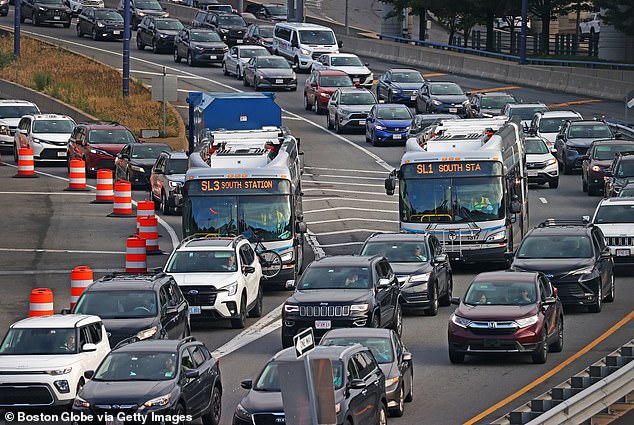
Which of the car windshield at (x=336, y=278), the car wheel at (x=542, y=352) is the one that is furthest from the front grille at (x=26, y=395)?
the car wheel at (x=542, y=352)

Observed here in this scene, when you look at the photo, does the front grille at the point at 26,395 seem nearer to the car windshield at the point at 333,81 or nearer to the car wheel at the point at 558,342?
the car wheel at the point at 558,342

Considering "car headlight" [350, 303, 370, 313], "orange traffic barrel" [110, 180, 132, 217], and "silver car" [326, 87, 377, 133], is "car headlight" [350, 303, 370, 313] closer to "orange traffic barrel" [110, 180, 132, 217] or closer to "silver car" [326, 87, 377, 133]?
"orange traffic barrel" [110, 180, 132, 217]

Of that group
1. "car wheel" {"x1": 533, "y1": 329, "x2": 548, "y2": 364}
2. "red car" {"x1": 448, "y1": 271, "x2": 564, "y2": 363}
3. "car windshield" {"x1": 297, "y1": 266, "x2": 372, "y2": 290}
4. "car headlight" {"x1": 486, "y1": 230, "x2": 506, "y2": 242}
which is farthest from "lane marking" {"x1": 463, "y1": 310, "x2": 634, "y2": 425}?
"car headlight" {"x1": 486, "y1": 230, "x2": 506, "y2": 242}

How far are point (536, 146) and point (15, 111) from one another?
20.5m

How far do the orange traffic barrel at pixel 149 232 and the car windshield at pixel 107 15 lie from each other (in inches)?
1924

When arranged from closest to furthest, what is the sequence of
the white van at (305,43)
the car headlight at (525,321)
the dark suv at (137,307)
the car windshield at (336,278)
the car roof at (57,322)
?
the car roof at (57,322), the dark suv at (137,307), the car headlight at (525,321), the car windshield at (336,278), the white van at (305,43)

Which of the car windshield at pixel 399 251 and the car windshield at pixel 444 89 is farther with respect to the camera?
the car windshield at pixel 444 89

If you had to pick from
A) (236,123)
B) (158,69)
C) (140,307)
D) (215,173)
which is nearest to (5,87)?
(158,69)

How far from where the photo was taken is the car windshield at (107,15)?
83812 millimetres

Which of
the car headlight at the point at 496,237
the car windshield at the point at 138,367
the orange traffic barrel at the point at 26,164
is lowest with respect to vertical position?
the orange traffic barrel at the point at 26,164

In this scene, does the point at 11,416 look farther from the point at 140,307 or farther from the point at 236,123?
Answer: the point at 236,123

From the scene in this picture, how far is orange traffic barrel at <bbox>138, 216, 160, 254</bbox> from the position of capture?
36.0 m

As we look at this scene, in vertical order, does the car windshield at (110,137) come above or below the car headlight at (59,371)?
below

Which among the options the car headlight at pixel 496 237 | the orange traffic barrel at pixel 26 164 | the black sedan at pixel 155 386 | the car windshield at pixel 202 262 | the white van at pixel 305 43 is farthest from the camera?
the white van at pixel 305 43
